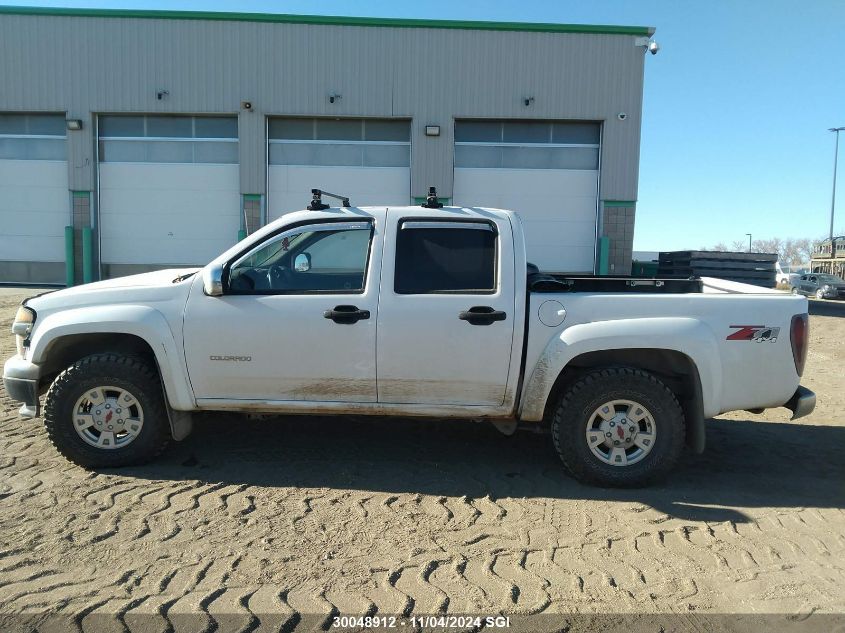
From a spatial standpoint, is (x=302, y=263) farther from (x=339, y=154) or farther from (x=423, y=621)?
(x=339, y=154)

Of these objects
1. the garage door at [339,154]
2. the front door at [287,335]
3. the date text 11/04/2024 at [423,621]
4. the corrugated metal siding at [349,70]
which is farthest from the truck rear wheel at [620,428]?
the garage door at [339,154]

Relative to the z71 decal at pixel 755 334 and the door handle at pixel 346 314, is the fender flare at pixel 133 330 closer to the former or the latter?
the door handle at pixel 346 314

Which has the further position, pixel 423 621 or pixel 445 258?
pixel 445 258

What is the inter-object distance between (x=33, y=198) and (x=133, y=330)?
57.1 ft

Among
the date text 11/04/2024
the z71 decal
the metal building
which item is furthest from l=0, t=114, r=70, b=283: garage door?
the z71 decal

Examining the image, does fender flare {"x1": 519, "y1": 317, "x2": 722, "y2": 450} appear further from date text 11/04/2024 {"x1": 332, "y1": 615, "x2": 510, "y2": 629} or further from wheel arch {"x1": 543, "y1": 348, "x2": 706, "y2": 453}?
date text 11/04/2024 {"x1": 332, "y1": 615, "x2": 510, "y2": 629}

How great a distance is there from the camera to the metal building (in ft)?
57.0

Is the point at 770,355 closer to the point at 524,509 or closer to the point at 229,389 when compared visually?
the point at 524,509

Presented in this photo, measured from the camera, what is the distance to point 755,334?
4.09 meters

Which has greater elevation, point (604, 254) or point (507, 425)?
point (604, 254)

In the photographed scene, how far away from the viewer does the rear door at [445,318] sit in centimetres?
412

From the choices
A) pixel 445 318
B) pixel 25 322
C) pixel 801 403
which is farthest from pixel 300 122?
pixel 801 403

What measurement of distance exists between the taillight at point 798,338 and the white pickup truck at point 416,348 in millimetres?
15

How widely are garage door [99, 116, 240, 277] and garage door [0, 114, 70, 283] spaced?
139cm
